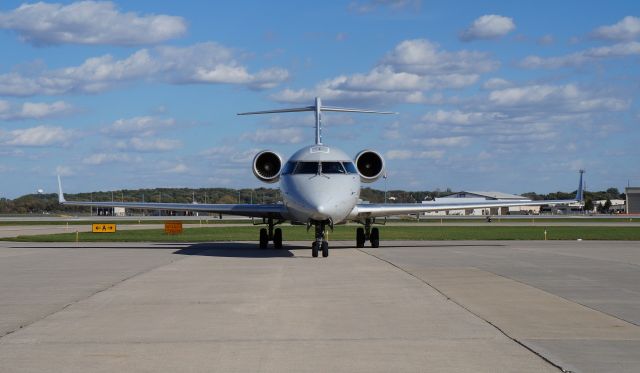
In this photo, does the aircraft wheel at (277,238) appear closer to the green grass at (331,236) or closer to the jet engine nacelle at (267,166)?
the jet engine nacelle at (267,166)

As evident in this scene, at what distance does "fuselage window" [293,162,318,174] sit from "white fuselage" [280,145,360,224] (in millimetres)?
34

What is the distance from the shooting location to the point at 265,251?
28.3 metres

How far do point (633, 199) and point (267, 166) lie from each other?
120 metres

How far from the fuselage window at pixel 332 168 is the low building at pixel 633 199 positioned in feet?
390

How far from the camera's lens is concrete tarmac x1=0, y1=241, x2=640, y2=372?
8375 mm

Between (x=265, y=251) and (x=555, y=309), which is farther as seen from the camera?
(x=265, y=251)

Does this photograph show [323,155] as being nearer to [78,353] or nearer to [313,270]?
[313,270]

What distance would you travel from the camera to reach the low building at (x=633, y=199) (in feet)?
442

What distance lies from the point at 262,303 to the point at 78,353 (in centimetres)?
470

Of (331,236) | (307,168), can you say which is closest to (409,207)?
(307,168)

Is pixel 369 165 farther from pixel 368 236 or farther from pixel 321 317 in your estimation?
pixel 321 317

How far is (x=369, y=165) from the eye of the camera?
28.8 metres

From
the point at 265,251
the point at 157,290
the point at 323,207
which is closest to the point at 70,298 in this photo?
the point at 157,290

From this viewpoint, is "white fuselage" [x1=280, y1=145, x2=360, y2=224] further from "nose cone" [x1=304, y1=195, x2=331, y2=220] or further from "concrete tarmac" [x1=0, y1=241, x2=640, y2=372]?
"concrete tarmac" [x1=0, y1=241, x2=640, y2=372]
